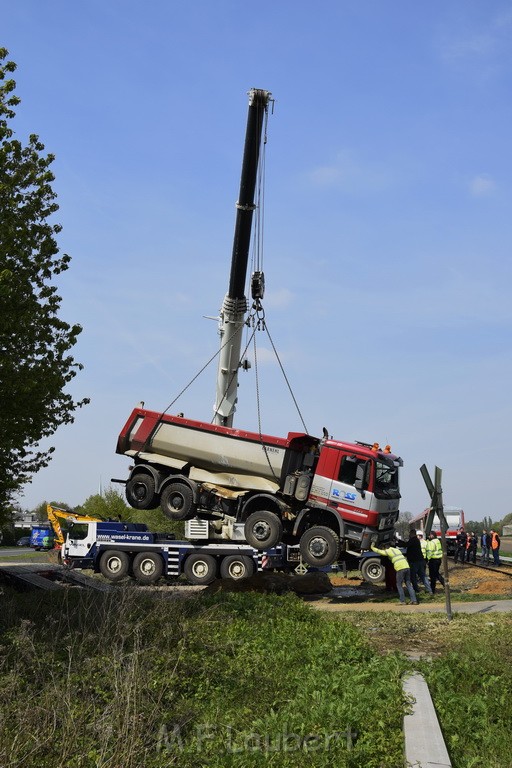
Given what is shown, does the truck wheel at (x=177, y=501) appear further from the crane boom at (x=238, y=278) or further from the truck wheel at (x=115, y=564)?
the truck wheel at (x=115, y=564)

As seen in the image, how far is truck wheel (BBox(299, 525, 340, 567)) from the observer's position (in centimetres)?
1750

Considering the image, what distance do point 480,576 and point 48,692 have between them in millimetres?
22051

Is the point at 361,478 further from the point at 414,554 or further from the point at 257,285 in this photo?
the point at 257,285

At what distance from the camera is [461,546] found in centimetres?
3559

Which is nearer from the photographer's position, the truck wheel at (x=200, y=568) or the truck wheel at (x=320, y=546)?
the truck wheel at (x=320, y=546)

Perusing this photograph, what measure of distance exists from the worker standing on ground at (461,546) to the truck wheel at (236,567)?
58.7ft

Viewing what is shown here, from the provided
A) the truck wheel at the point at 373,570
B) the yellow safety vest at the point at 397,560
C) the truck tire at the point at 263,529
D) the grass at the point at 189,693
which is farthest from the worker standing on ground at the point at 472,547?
the grass at the point at 189,693

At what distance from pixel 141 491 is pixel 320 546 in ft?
14.0

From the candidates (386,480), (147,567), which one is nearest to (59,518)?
(147,567)

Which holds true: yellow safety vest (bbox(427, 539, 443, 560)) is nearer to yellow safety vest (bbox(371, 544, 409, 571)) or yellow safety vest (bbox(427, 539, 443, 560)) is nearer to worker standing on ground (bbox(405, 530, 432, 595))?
worker standing on ground (bbox(405, 530, 432, 595))

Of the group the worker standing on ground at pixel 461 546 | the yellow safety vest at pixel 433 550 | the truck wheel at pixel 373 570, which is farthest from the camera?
the worker standing on ground at pixel 461 546

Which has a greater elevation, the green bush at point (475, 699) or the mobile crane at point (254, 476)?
the mobile crane at point (254, 476)

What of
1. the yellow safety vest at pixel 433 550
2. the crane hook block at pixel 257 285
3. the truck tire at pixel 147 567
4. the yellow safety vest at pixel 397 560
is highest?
the crane hook block at pixel 257 285

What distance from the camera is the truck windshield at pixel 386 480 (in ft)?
59.4
